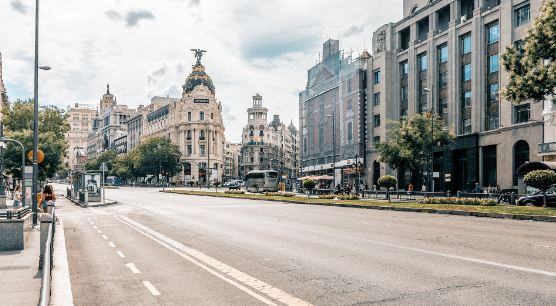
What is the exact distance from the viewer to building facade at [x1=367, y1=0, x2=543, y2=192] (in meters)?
46.3

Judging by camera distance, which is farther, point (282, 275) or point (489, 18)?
point (489, 18)

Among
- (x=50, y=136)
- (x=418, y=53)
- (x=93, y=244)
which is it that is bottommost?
(x=93, y=244)

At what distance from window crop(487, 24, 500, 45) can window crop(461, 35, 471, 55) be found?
283 centimetres

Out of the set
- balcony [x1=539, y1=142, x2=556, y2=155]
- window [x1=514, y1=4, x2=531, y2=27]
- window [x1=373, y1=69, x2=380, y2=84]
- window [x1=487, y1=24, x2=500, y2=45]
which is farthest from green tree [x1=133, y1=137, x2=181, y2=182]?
balcony [x1=539, y1=142, x2=556, y2=155]

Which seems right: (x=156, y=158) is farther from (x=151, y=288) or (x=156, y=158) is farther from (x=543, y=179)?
(x=151, y=288)

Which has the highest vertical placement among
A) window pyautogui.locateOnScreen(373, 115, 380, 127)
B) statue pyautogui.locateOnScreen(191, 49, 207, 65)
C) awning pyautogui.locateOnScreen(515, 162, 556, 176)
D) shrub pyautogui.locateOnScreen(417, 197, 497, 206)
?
statue pyautogui.locateOnScreen(191, 49, 207, 65)

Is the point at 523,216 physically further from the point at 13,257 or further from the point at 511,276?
the point at 13,257

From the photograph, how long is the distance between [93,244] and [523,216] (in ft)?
56.4

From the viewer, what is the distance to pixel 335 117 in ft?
274

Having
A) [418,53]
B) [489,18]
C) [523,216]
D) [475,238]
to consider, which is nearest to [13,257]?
[475,238]

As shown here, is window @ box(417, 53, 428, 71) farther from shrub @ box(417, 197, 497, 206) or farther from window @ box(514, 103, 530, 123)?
shrub @ box(417, 197, 497, 206)

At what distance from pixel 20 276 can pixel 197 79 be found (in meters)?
137

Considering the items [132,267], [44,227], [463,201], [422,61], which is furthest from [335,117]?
[44,227]

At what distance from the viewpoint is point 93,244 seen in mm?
15945
